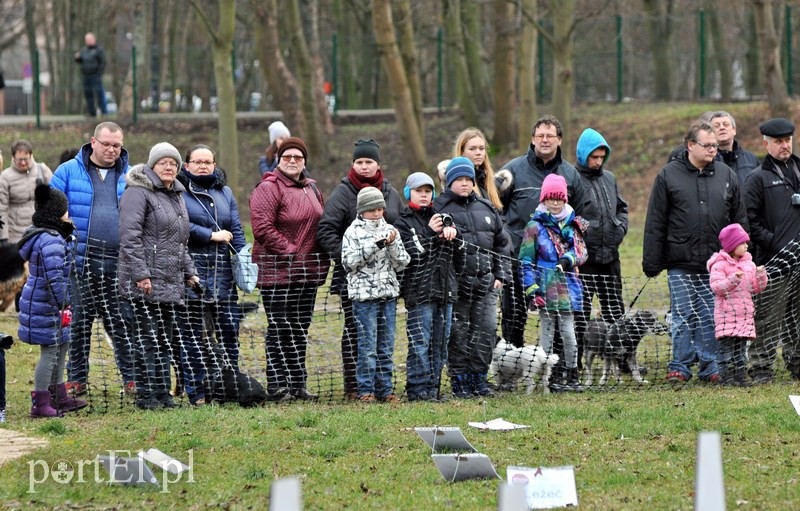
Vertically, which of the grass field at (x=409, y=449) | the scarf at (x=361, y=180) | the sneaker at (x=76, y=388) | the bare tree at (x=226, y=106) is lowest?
the grass field at (x=409, y=449)

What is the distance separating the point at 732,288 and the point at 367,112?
73.7 ft

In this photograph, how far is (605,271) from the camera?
416 inches

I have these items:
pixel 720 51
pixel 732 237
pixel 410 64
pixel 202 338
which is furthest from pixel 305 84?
pixel 732 237

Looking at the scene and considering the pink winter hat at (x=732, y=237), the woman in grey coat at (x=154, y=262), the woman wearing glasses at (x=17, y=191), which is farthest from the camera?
the woman wearing glasses at (x=17, y=191)

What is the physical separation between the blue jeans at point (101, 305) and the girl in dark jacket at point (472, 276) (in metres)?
2.51

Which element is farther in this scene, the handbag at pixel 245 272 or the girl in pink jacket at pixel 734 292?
the girl in pink jacket at pixel 734 292

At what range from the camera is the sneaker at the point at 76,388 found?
950 cm

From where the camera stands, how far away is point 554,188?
31.8 feet

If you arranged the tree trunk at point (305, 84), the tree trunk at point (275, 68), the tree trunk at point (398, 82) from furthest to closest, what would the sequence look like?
the tree trunk at point (275, 68) < the tree trunk at point (305, 84) < the tree trunk at point (398, 82)

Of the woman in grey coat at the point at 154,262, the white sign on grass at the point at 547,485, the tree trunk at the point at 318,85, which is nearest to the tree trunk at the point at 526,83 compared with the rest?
the tree trunk at the point at 318,85

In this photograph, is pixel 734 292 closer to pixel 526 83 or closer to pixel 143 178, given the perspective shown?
pixel 143 178

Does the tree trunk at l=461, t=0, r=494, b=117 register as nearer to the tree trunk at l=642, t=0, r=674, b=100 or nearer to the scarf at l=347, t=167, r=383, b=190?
the tree trunk at l=642, t=0, r=674, b=100

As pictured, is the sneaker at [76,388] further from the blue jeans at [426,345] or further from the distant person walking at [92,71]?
the distant person walking at [92,71]

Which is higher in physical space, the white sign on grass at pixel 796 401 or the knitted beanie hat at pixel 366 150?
→ the knitted beanie hat at pixel 366 150
